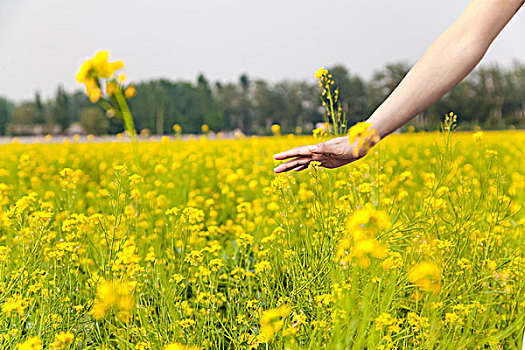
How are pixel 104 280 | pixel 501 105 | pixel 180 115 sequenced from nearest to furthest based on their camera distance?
pixel 104 280, pixel 180 115, pixel 501 105

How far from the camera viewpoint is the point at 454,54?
101 cm

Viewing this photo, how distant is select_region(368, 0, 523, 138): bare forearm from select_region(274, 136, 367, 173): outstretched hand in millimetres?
157

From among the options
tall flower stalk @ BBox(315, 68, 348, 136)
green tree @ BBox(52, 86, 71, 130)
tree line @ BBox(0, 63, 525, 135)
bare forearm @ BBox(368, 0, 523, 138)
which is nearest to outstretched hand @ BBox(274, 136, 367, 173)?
bare forearm @ BBox(368, 0, 523, 138)

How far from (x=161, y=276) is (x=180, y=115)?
30.0 feet

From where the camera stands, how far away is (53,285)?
5.43 ft

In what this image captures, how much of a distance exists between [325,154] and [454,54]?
390mm

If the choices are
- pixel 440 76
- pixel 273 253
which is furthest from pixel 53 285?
pixel 440 76

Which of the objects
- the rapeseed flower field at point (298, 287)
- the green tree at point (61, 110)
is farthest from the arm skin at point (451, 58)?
the green tree at point (61, 110)

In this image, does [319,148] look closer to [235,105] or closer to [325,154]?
[325,154]

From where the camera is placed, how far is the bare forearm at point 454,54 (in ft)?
3.30

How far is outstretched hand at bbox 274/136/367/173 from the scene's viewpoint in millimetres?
1102

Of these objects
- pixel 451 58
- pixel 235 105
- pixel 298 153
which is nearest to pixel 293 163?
pixel 298 153

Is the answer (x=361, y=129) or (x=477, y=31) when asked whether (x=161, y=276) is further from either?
(x=477, y=31)

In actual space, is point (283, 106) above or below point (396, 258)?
above
